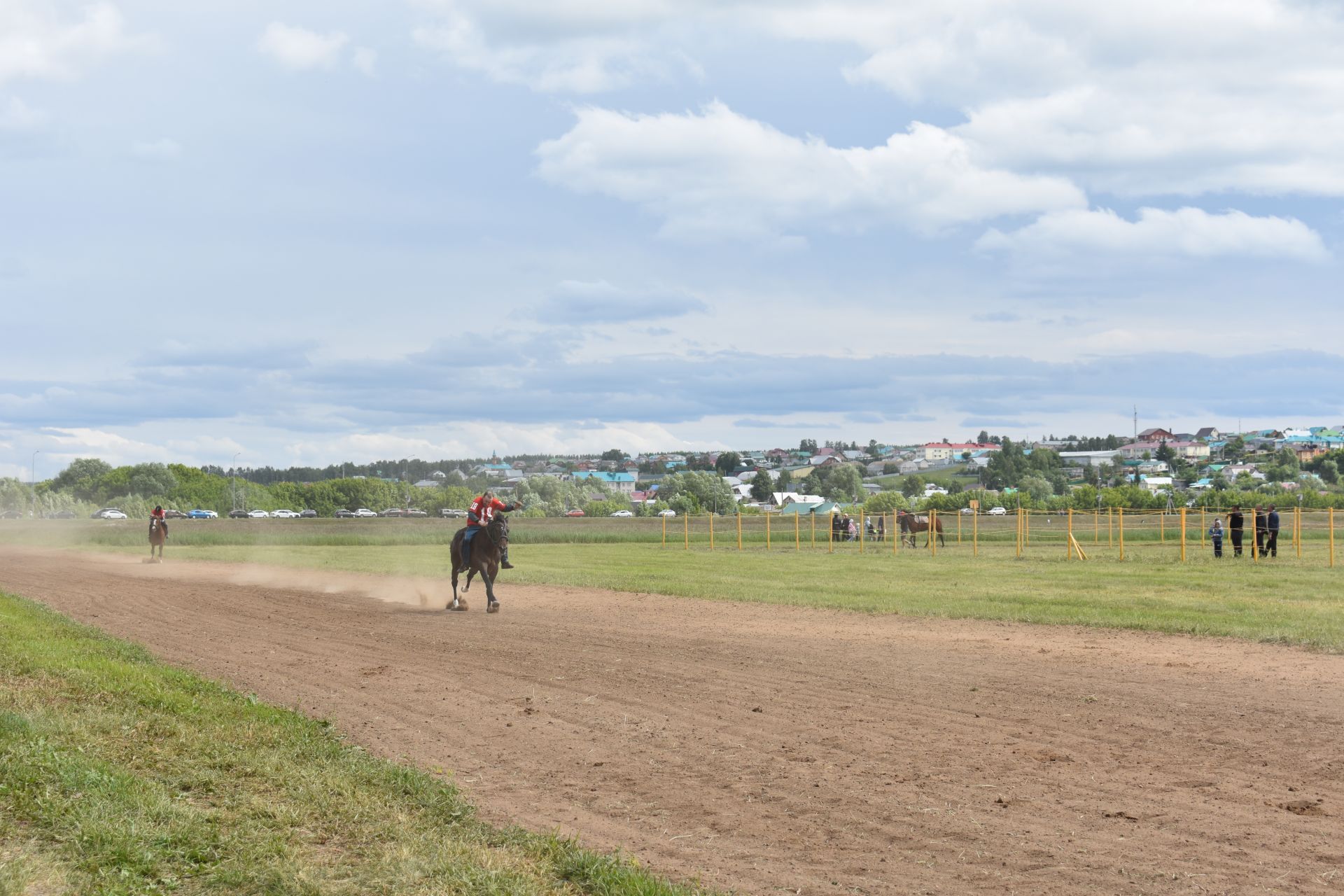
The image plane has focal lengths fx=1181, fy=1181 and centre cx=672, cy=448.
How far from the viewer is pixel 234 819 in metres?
7.60

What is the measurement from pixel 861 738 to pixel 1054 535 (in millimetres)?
54814

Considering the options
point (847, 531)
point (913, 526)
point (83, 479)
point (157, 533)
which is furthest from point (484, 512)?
point (83, 479)

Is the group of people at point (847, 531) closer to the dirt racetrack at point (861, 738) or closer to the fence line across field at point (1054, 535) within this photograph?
the fence line across field at point (1054, 535)

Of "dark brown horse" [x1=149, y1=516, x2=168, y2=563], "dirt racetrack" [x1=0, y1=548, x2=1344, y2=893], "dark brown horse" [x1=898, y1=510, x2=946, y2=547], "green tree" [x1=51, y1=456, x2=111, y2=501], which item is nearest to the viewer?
"dirt racetrack" [x1=0, y1=548, x2=1344, y2=893]

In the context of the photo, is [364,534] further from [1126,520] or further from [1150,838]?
[1150,838]

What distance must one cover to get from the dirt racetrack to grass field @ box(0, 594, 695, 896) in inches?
23.4

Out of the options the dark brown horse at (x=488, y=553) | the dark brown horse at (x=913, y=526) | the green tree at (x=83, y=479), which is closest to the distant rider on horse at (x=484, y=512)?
the dark brown horse at (x=488, y=553)

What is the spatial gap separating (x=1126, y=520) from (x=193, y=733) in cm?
6857

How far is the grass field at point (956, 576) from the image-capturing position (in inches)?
855

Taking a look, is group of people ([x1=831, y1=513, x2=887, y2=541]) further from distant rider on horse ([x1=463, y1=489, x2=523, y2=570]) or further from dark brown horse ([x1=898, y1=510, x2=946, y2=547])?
distant rider on horse ([x1=463, y1=489, x2=523, y2=570])

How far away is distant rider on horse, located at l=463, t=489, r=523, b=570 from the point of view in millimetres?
23297

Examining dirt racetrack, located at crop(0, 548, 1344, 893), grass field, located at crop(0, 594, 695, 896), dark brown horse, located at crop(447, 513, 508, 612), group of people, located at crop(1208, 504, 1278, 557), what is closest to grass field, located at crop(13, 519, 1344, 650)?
group of people, located at crop(1208, 504, 1278, 557)

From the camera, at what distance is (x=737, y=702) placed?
1253 centimetres

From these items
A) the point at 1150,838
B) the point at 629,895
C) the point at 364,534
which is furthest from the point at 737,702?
the point at 364,534
